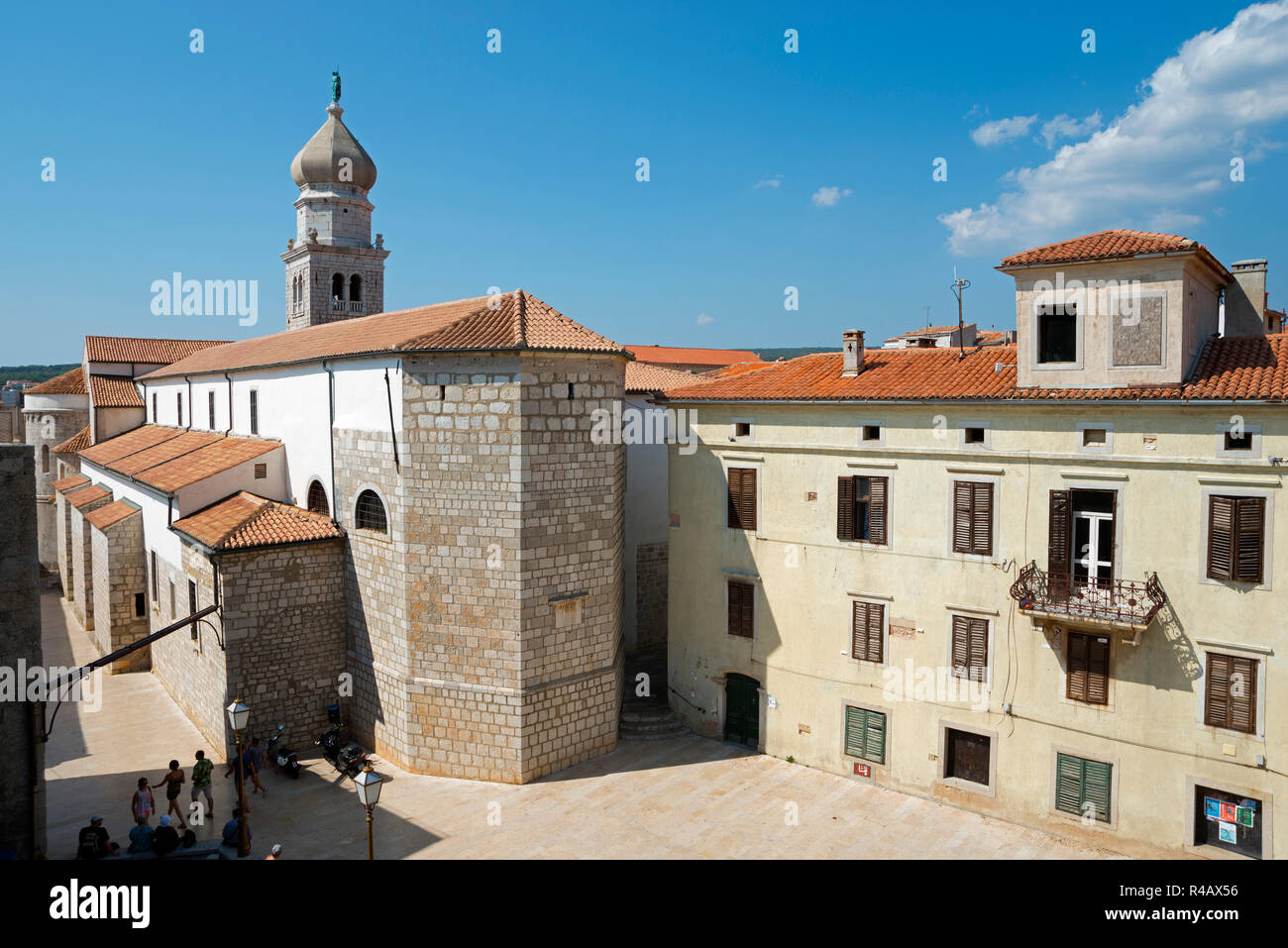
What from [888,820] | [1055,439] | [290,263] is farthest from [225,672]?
[290,263]

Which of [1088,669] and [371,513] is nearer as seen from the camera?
[1088,669]

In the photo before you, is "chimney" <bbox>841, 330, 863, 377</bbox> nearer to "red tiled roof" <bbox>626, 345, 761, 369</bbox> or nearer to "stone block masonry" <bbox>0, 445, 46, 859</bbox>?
"stone block masonry" <bbox>0, 445, 46, 859</bbox>

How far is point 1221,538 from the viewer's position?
45.5 ft

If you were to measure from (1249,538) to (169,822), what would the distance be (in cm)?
2042

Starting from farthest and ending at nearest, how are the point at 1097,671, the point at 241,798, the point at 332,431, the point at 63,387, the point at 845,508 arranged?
1. the point at 63,387
2. the point at 332,431
3. the point at 845,508
4. the point at 1097,671
5. the point at 241,798

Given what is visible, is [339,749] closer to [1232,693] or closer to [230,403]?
[230,403]

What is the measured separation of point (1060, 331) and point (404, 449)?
1351 centimetres

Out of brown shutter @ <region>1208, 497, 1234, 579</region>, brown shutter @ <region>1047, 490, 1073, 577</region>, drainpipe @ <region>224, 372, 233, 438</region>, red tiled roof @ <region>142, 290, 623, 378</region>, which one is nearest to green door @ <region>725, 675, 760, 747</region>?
brown shutter @ <region>1047, 490, 1073, 577</region>

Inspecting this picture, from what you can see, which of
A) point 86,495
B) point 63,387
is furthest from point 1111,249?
point 63,387

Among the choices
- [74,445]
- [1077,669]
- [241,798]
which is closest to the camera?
[241,798]

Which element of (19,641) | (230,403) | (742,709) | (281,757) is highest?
(230,403)

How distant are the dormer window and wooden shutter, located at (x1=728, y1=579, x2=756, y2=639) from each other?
8073 mm
